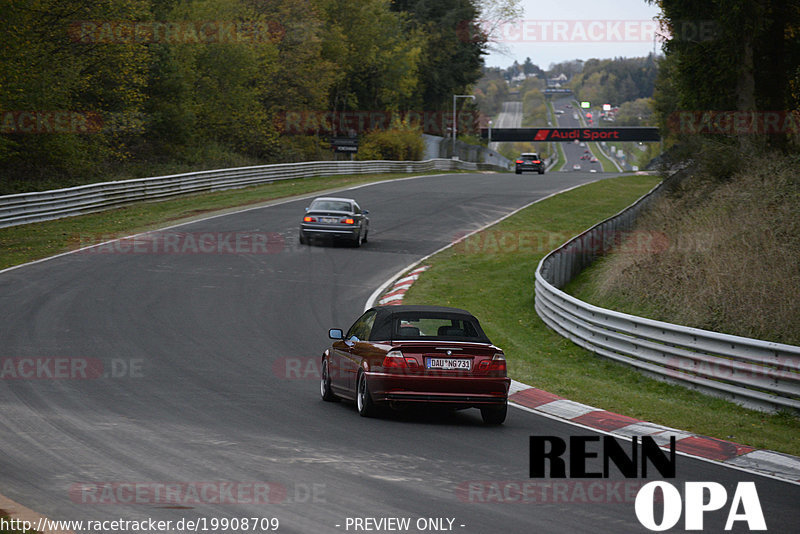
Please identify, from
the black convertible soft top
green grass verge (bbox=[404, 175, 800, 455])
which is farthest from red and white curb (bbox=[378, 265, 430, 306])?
the black convertible soft top

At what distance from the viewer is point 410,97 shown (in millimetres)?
97875

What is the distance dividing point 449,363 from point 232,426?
250 cm

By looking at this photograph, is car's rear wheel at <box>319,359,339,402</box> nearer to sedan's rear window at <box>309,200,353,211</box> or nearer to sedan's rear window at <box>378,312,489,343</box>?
sedan's rear window at <box>378,312,489,343</box>

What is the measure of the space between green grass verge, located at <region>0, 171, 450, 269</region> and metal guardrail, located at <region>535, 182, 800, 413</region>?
14.3 meters

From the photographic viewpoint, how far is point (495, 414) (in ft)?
35.4

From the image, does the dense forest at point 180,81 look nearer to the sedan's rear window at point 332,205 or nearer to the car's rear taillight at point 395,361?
the sedan's rear window at point 332,205

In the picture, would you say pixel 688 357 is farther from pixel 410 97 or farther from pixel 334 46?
pixel 410 97

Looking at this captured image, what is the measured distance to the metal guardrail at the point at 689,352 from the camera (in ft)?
39.1

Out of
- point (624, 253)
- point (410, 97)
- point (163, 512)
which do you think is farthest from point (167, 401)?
point (410, 97)

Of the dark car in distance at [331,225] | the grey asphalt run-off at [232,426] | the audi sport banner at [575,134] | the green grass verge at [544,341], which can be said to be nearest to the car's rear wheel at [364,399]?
the grey asphalt run-off at [232,426]

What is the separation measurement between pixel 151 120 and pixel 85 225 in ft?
57.1

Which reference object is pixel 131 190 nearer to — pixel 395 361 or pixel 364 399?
pixel 364 399

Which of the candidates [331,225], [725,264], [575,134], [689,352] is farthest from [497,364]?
[575,134]

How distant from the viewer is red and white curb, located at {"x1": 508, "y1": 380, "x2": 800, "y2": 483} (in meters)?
9.08
